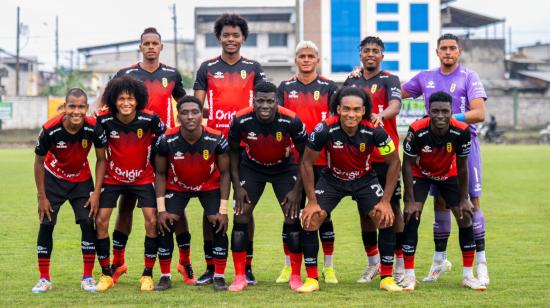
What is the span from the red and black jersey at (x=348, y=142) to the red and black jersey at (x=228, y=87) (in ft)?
4.17

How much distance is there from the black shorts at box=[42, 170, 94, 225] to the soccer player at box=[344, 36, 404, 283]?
9.42 ft

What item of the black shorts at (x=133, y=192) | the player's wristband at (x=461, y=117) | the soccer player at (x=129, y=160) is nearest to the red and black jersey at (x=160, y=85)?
the soccer player at (x=129, y=160)

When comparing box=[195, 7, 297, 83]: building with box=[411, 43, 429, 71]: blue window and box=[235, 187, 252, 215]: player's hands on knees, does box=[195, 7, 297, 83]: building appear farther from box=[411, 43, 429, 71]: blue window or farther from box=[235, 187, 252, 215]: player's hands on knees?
box=[235, 187, 252, 215]: player's hands on knees

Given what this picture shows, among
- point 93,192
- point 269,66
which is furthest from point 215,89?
point 269,66

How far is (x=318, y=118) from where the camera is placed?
28.4 feet

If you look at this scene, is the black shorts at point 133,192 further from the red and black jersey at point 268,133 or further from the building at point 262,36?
the building at point 262,36

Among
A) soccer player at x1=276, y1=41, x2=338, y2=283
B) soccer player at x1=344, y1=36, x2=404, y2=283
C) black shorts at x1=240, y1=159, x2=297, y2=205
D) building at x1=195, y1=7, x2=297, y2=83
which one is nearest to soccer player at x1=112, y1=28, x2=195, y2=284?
black shorts at x1=240, y1=159, x2=297, y2=205

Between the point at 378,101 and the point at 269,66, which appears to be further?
the point at 269,66

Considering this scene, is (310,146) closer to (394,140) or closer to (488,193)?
(394,140)

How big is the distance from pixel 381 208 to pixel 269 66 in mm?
55894

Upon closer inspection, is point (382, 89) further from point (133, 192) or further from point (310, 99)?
point (133, 192)

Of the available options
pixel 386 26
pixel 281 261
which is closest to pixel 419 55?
pixel 386 26

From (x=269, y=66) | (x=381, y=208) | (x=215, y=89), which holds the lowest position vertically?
(x=381, y=208)

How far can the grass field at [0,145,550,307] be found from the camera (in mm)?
7395
